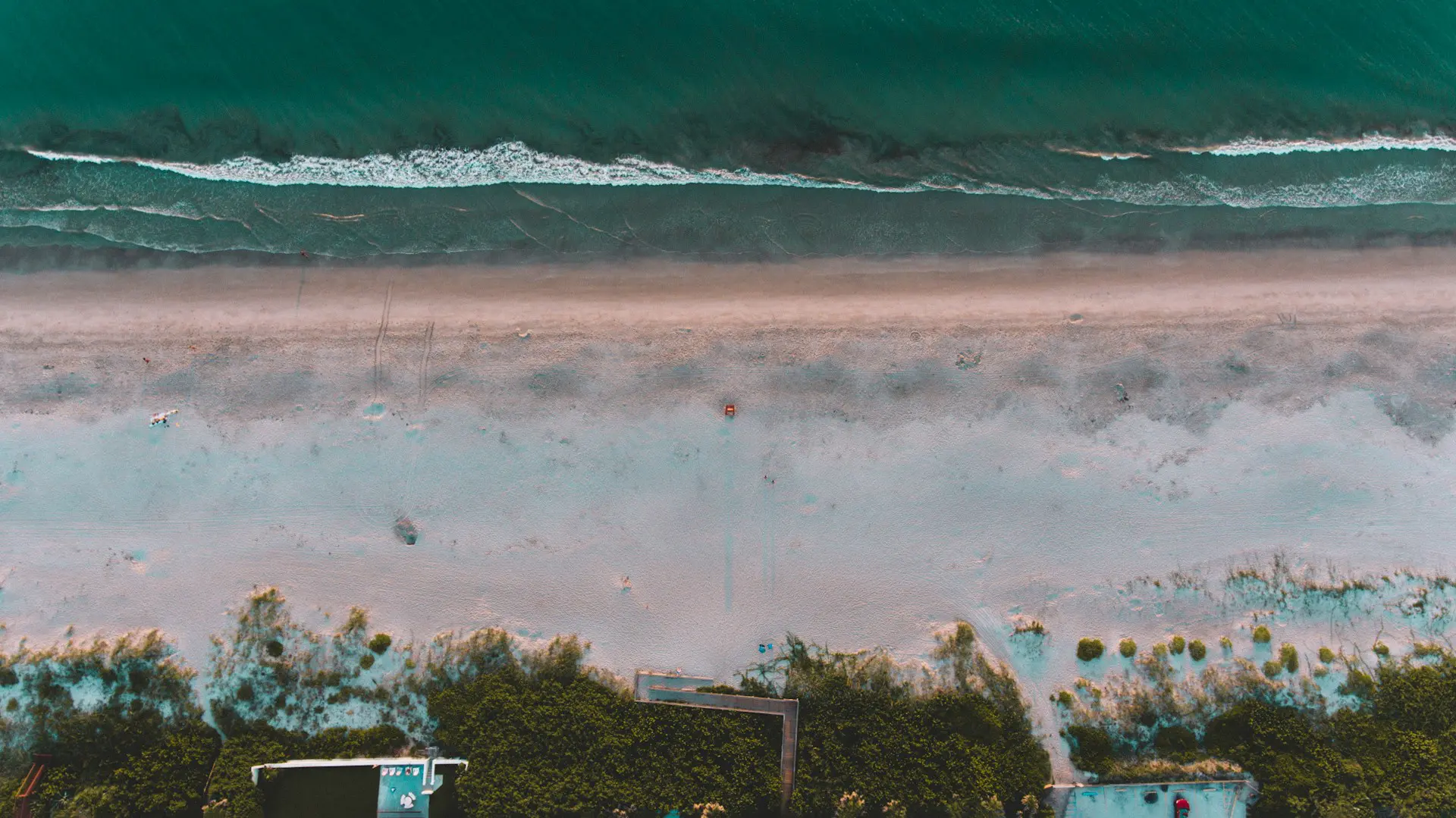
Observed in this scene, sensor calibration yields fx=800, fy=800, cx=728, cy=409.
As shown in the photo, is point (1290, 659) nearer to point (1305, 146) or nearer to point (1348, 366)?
point (1348, 366)

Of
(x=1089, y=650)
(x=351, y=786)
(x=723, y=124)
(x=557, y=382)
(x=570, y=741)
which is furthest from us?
(x=723, y=124)

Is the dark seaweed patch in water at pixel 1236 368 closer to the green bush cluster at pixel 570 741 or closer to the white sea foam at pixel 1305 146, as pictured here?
the white sea foam at pixel 1305 146

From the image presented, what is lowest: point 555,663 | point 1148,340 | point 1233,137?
point 555,663

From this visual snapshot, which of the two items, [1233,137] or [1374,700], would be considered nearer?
[1374,700]

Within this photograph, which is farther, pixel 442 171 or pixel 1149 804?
pixel 442 171

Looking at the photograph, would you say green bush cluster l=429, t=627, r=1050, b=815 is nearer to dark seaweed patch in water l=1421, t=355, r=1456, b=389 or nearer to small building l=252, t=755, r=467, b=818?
small building l=252, t=755, r=467, b=818

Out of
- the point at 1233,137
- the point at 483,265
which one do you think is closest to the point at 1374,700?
the point at 1233,137

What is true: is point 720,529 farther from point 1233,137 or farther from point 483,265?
point 1233,137

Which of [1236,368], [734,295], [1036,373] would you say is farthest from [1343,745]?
[734,295]
